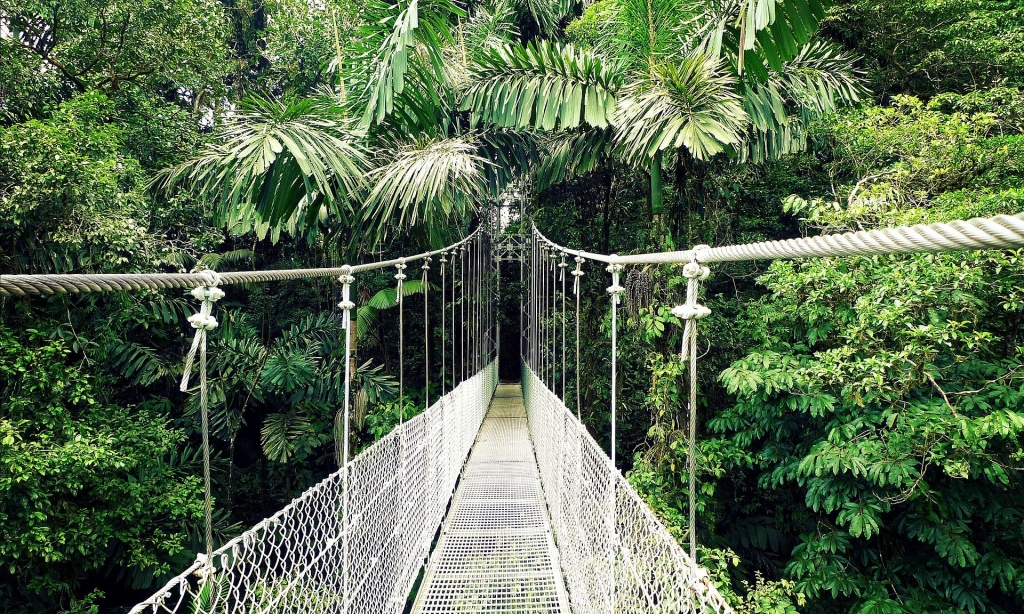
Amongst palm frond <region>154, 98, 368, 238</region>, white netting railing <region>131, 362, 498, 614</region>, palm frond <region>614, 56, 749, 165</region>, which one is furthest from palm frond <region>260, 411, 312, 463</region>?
palm frond <region>614, 56, 749, 165</region>

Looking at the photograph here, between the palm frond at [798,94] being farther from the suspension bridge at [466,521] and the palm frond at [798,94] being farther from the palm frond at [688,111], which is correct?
the suspension bridge at [466,521]

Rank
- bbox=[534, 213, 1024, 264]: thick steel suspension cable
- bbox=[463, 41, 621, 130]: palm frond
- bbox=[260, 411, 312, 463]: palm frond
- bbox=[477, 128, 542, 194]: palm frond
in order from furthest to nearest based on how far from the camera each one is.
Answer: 1. bbox=[260, 411, 312, 463]: palm frond
2. bbox=[477, 128, 542, 194]: palm frond
3. bbox=[463, 41, 621, 130]: palm frond
4. bbox=[534, 213, 1024, 264]: thick steel suspension cable

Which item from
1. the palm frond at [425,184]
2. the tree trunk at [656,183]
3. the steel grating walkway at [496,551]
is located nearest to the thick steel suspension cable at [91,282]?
the steel grating walkway at [496,551]

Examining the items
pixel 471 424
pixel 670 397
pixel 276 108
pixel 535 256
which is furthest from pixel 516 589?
pixel 535 256

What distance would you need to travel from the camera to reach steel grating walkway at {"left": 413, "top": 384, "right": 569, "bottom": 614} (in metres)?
1.60

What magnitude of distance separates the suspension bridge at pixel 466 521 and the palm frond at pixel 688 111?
87 cm

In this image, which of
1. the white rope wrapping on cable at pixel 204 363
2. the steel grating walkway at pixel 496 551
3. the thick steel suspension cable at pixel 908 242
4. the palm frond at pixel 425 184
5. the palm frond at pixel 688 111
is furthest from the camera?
the palm frond at pixel 425 184

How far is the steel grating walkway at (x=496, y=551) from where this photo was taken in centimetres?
160

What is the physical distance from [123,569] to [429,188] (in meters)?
3.54

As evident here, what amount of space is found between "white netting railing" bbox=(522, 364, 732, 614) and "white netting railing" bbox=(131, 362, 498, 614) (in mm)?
491

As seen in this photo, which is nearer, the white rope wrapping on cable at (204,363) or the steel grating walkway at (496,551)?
the white rope wrapping on cable at (204,363)

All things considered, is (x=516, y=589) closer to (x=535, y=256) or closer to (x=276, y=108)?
(x=276, y=108)

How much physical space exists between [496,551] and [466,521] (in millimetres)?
352

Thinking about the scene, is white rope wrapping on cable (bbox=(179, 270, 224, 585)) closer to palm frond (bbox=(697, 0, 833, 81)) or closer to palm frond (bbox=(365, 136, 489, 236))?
palm frond (bbox=(697, 0, 833, 81))
